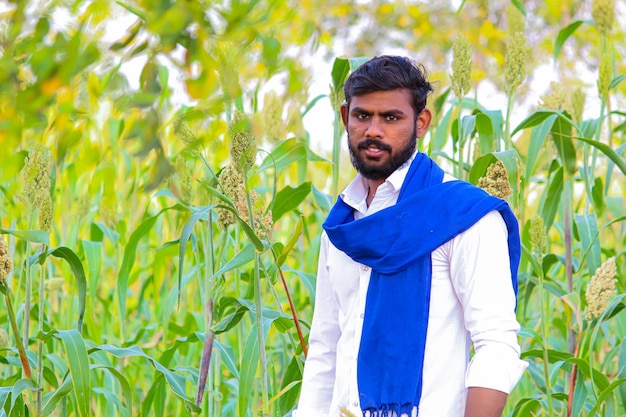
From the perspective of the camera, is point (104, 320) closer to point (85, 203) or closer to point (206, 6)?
point (85, 203)

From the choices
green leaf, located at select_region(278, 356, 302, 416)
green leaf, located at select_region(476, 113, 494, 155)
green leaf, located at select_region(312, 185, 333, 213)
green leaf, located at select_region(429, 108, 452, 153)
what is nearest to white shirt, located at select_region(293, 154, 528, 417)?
green leaf, located at select_region(278, 356, 302, 416)

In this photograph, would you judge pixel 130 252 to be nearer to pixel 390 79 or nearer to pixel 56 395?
pixel 56 395

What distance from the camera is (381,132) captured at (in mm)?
1955

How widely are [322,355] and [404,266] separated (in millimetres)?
364

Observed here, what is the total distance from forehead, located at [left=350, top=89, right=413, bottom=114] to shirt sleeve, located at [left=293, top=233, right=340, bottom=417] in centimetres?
41

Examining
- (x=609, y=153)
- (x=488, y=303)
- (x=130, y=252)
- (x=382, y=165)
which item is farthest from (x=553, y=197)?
(x=130, y=252)

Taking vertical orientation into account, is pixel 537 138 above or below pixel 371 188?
above

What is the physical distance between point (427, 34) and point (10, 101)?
10.5 m

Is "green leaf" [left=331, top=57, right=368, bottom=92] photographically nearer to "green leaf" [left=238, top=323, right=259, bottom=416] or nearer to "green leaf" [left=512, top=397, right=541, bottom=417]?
"green leaf" [left=238, top=323, right=259, bottom=416]

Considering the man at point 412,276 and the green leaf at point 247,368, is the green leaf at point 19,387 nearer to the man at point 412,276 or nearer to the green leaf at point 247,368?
the green leaf at point 247,368

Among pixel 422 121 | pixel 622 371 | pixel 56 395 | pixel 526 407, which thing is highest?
pixel 422 121

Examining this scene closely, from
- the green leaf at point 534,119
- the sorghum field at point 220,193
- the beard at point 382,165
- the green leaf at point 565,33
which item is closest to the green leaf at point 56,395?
the sorghum field at point 220,193

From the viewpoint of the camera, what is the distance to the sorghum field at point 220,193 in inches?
50.1

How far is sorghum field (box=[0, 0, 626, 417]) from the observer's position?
1273mm
